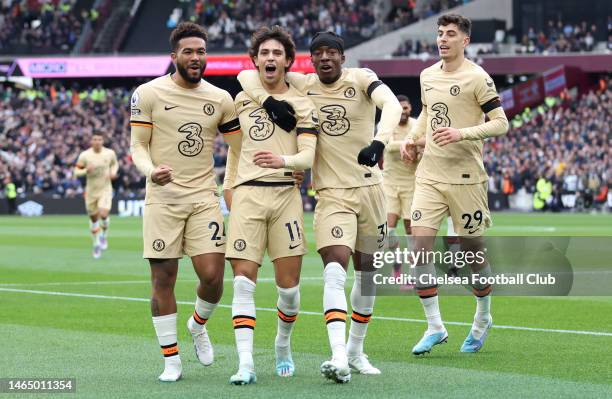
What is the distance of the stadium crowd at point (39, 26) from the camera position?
5709cm

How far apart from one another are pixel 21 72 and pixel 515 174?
937 inches

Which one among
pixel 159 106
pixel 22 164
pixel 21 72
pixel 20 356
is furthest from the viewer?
pixel 21 72

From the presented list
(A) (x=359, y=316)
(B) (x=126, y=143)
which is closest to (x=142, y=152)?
(A) (x=359, y=316)

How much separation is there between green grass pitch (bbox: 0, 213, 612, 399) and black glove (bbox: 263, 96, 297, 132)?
1836 mm

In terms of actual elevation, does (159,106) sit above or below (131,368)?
above

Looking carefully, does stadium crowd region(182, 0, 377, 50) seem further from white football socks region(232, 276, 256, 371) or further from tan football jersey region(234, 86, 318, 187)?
white football socks region(232, 276, 256, 371)

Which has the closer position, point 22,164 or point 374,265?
point 374,265

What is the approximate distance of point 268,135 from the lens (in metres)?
8.74

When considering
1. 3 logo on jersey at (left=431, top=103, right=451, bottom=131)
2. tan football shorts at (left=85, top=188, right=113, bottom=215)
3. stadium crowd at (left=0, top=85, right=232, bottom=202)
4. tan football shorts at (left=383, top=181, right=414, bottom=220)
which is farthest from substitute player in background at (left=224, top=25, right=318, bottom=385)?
stadium crowd at (left=0, top=85, right=232, bottom=202)

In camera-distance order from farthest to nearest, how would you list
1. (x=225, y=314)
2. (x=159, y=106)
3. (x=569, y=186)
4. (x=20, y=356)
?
1. (x=569, y=186)
2. (x=225, y=314)
3. (x=20, y=356)
4. (x=159, y=106)

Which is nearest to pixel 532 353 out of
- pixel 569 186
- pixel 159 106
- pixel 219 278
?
pixel 219 278

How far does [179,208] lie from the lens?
28.9 ft

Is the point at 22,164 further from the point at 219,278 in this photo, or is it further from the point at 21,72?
the point at 219,278

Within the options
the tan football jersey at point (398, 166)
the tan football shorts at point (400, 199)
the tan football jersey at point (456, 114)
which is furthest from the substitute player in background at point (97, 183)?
the tan football jersey at point (456, 114)
